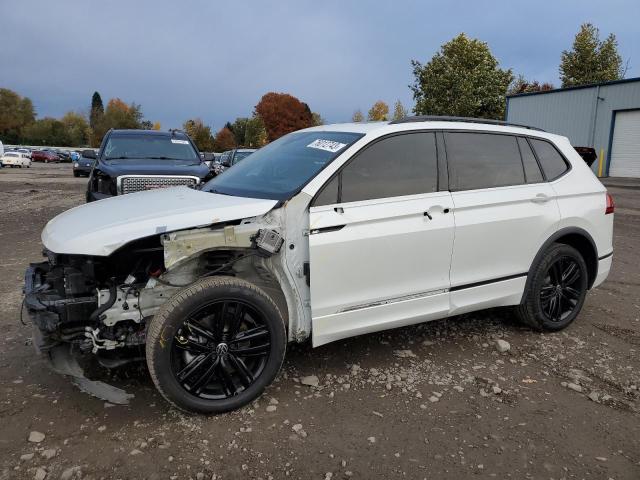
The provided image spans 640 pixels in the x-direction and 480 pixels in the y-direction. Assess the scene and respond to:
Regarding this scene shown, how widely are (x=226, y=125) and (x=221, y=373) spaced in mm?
105291

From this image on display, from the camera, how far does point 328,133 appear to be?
3.97 metres

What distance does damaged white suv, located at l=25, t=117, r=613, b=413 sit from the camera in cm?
297

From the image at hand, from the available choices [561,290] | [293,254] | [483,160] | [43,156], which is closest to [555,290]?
[561,290]

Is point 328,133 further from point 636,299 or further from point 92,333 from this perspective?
point 636,299

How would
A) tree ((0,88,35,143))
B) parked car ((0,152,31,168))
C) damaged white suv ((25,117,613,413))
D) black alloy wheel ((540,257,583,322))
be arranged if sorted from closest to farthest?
damaged white suv ((25,117,613,413)) < black alloy wheel ((540,257,583,322)) < parked car ((0,152,31,168)) < tree ((0,88,35,143))

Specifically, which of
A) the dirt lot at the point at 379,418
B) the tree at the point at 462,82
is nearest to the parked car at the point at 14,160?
the tree at the point at 462,82

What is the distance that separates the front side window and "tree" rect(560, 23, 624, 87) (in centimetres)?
3833

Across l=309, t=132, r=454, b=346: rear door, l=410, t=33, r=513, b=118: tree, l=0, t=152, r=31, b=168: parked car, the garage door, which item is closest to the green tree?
l=0, t=152, r=31, b=168: parked car

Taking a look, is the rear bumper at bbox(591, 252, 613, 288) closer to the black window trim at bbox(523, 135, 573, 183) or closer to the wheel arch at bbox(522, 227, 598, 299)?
the wheel arch at bbox(522, 227, 598, 299)

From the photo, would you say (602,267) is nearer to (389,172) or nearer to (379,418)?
(389,172)

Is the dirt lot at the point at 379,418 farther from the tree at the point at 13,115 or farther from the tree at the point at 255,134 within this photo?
the tree at the point at 13,115

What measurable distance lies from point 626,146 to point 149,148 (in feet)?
82.2

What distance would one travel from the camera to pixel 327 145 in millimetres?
3719

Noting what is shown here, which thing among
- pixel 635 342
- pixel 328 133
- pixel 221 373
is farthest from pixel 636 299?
pixel 221 373
